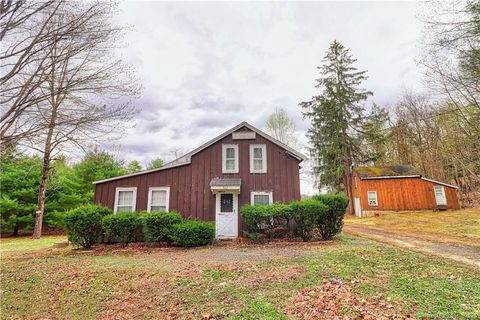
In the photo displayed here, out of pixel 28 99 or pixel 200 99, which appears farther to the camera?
pixel 200 99

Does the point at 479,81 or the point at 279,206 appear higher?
the point at 479,81

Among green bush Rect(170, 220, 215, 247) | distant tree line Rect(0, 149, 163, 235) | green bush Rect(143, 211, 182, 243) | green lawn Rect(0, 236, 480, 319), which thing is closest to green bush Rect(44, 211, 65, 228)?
distant tree line Rect(0, 149, 163, 235)

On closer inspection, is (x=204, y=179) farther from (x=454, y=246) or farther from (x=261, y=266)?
(x=454, y=246)

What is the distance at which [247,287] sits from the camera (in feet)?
16.8

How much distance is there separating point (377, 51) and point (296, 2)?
6734 millimetres

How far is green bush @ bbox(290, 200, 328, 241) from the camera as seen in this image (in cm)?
1046

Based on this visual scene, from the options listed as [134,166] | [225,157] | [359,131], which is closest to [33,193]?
[134,166]

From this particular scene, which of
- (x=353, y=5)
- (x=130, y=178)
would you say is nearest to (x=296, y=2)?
(x=353, y=5)

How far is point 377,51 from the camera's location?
571 inches

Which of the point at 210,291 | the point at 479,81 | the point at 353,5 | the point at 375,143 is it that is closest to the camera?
the point at 210,291

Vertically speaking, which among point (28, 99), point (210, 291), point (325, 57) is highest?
point (325, 57)

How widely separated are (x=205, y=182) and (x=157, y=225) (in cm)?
345

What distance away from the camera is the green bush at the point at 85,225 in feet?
33.3

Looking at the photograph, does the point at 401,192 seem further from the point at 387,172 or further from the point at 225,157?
the point at 225,157
